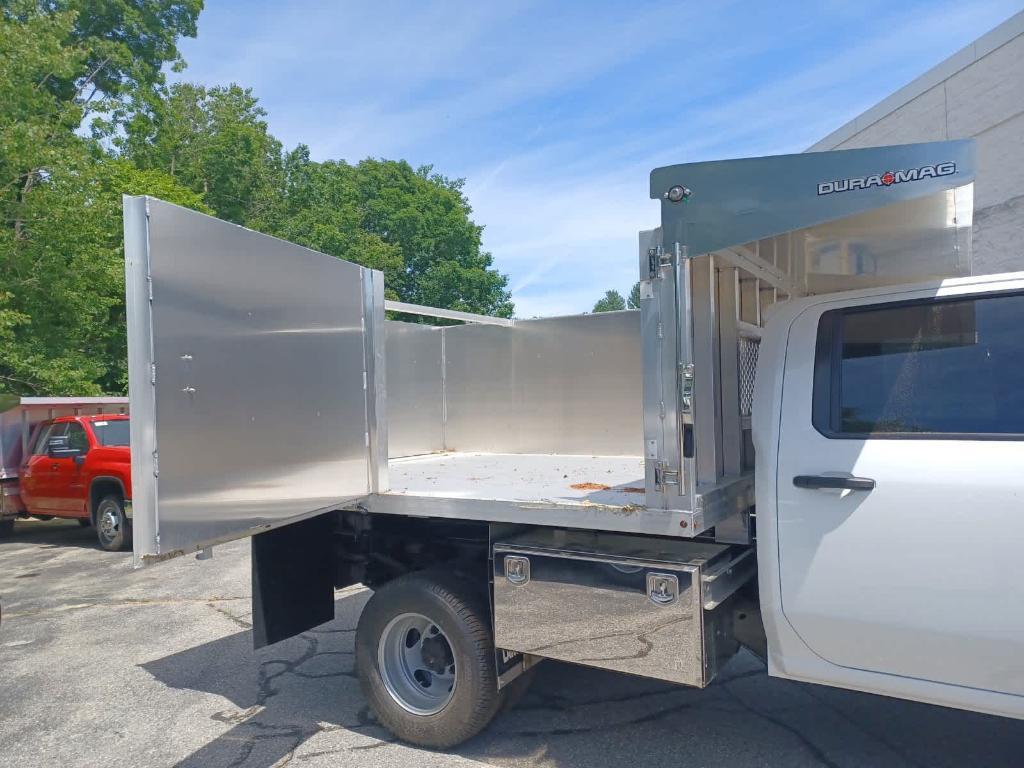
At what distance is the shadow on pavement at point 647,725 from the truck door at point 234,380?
140 centimetres

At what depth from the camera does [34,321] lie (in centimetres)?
1418

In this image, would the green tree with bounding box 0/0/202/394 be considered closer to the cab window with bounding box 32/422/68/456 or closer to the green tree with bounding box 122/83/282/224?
the cab window with bounding box 32/422/68/456

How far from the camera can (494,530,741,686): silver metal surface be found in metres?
3.04

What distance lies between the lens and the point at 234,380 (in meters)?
3.20

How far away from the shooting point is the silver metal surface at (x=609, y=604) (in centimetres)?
304

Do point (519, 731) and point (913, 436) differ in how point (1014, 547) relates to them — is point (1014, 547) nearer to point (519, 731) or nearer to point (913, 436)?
point (913, 436)

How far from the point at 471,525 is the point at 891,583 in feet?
6.45

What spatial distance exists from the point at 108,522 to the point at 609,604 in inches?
361

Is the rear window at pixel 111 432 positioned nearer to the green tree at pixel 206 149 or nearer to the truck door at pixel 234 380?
the truck door at pixel 234 380

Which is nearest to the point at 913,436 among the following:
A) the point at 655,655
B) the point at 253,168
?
the point at 655,655

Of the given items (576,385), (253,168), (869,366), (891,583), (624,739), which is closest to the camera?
(891,583)

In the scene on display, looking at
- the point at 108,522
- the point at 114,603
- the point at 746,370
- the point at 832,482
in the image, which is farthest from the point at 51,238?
the point at 832,482

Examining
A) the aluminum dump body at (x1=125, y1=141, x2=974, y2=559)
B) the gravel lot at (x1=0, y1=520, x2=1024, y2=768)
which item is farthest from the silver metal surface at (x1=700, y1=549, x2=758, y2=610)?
the gravel lot at (x1=0, y1=520, x2=1024, y2=768)

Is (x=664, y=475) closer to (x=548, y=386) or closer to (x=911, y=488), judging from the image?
(x=911, y=488)
